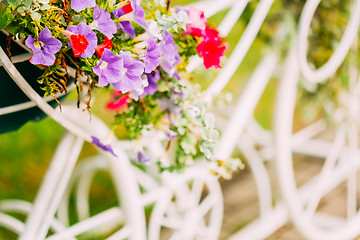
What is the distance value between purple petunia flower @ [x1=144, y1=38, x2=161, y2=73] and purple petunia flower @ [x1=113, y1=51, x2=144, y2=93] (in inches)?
1.3

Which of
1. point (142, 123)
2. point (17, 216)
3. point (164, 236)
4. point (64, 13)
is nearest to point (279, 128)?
point (142, 123)

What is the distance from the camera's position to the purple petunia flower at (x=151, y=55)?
2.88 ft

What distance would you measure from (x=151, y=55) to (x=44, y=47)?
0.69 feet

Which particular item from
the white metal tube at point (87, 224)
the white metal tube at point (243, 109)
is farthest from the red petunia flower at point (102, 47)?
the white metal tube at point (243, 109)

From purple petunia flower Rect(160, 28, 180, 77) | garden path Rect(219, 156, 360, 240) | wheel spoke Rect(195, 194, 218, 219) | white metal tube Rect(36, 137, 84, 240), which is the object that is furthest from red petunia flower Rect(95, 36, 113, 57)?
garden path Rect(219, 156, 360, 240)

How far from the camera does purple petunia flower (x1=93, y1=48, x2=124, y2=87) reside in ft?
2.66

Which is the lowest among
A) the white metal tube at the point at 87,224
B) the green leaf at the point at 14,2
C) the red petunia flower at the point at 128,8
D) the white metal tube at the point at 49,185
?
the white metal tube at the point at 87,224

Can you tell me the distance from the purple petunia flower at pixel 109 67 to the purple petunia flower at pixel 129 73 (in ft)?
0.05

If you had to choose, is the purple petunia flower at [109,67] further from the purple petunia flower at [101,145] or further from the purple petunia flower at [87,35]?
the purple petunia flower at [101,145]

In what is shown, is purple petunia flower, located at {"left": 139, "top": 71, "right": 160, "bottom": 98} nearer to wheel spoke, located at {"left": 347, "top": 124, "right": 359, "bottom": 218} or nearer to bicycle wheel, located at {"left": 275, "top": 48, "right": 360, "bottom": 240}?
bicycle wheel, located at {"left": 275, "top": 48, "right": 360, "bottom": 240}

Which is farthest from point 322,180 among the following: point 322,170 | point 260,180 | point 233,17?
point 233,17

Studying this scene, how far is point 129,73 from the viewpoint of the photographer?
851 mm

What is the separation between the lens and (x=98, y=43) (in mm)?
868

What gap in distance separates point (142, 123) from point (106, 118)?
73.9 inches
